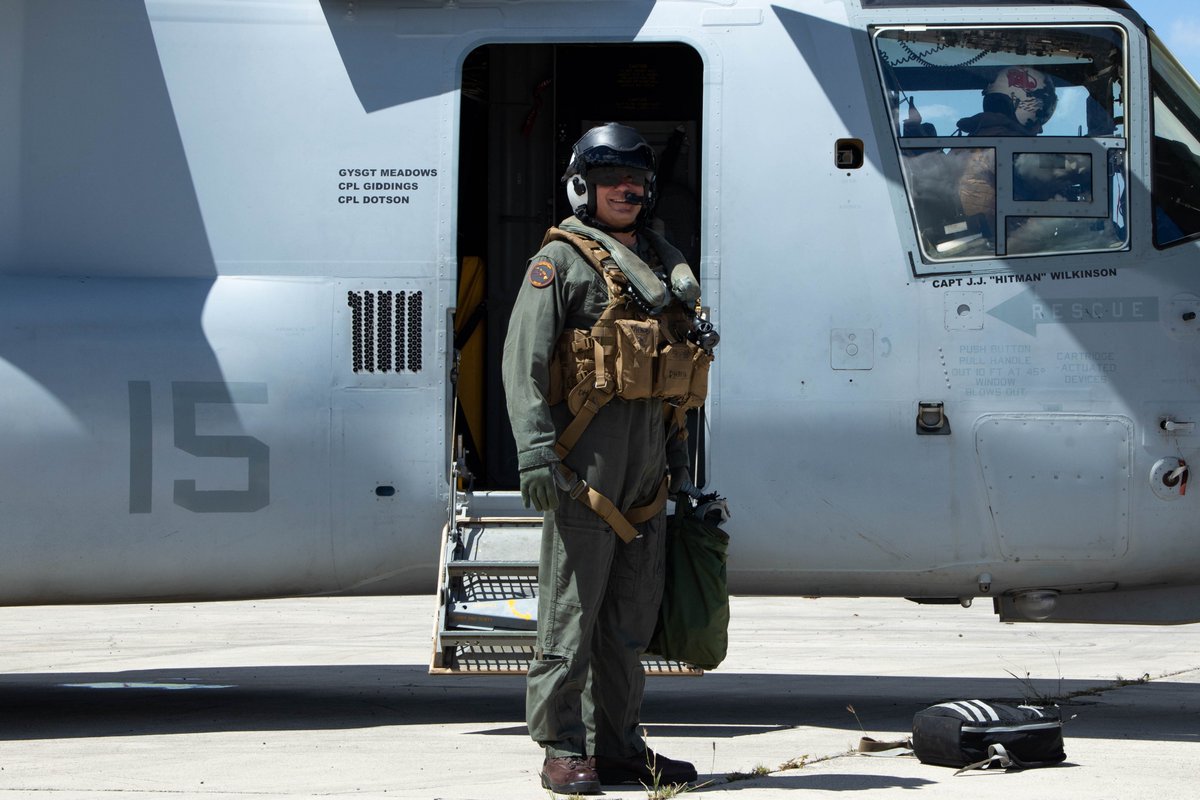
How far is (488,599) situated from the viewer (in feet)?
19.1

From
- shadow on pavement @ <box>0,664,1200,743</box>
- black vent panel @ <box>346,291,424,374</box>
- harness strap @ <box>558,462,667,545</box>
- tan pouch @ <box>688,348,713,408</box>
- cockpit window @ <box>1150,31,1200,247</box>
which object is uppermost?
cockpit window @ <box>1150,31,1200,247</box>

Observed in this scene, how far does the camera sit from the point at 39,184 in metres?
6.08

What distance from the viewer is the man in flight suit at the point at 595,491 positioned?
4.61 meters

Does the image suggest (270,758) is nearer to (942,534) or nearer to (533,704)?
(533,704)

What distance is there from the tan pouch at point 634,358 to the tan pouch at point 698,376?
0.62 feet

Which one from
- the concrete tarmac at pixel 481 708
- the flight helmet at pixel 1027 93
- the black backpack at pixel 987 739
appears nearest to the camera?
the concrete tarmac at pixel 481 708

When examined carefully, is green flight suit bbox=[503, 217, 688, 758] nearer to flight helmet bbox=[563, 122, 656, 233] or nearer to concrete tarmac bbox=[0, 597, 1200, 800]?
flight helmet bbox=[563, 122, 656, 233]

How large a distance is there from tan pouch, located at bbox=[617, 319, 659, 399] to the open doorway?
269 centimetres

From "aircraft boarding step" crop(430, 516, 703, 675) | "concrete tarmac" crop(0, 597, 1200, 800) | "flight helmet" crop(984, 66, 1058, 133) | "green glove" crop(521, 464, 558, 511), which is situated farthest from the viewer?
"flight helmet" crop(984, 66, 1058, 133)

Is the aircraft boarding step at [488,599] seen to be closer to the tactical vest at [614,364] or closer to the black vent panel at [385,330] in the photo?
the black vent panel at [385,330]

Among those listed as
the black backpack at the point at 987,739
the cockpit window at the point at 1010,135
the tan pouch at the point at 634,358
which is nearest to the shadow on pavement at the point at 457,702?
the black backpack at the point at 987,739

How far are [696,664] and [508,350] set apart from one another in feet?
4.09

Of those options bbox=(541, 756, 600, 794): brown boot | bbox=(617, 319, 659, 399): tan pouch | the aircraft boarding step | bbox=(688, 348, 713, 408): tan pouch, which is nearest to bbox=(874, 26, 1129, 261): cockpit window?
bbox=(688, 348, 713, 408): tan pouch

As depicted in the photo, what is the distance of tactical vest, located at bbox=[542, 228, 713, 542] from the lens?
183 inches
